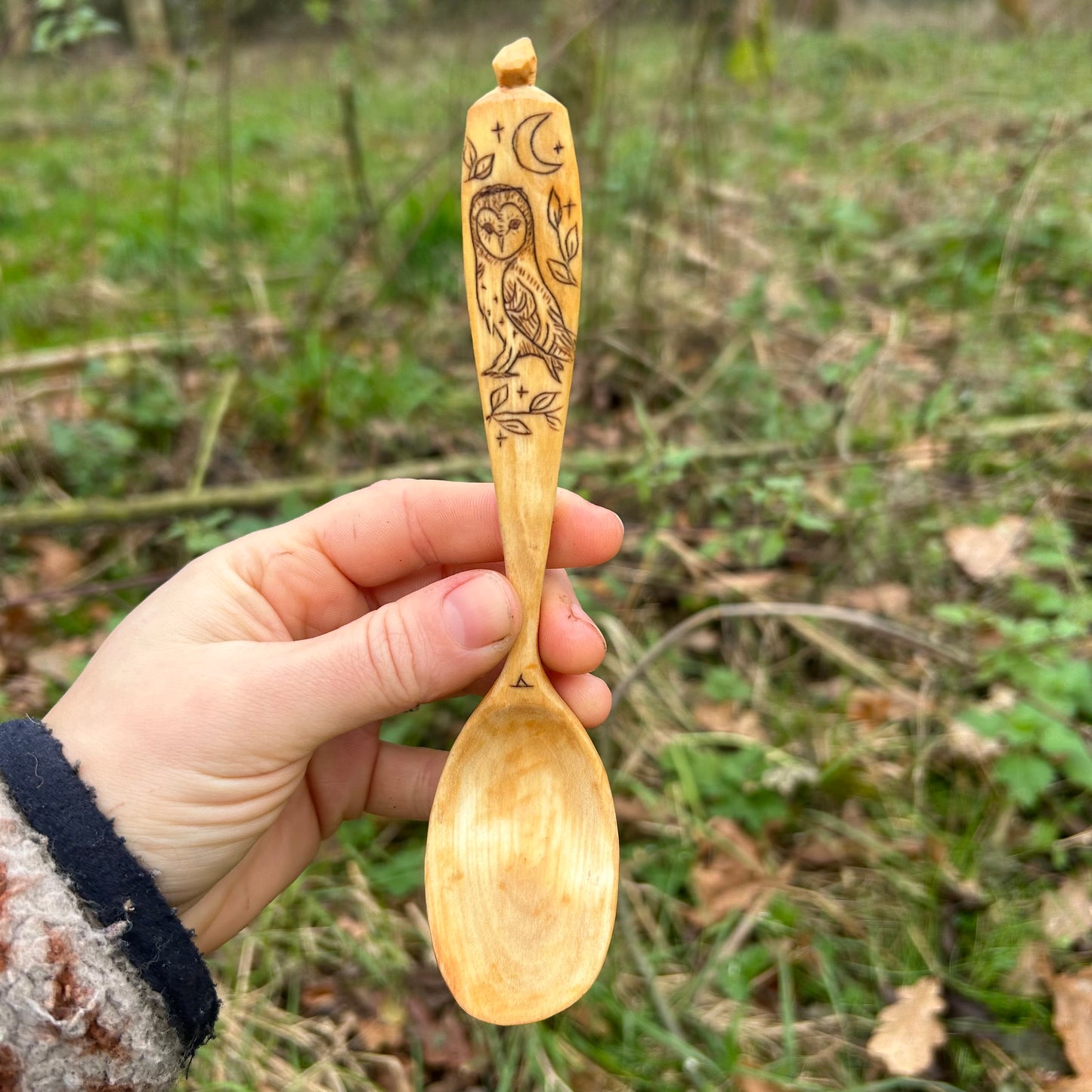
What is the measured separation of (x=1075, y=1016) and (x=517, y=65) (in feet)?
5.30

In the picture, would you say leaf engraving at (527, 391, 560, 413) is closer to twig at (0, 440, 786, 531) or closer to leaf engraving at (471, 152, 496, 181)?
leaf engraving at (471, 152, 496, 181)

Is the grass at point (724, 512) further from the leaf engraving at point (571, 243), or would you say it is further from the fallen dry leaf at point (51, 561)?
the leaf engraving at point (571, 243)

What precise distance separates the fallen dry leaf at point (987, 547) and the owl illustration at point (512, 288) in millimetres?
1177

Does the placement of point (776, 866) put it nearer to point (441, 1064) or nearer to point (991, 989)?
point (991, 989)

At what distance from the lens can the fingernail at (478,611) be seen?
1.12 meters

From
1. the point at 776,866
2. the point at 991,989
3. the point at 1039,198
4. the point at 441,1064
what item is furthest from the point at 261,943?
the point at 1039,198

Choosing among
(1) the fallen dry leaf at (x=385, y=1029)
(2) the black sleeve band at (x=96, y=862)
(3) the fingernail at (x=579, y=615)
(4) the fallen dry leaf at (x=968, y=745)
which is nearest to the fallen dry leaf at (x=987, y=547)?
(4) the fallen dry leaf at (x=968, y=745)

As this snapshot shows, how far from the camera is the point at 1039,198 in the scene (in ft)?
9.95

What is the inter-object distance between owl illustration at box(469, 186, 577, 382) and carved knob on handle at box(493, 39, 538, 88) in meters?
0.14

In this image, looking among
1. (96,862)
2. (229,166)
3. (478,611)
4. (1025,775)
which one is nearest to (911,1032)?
(1025,775)

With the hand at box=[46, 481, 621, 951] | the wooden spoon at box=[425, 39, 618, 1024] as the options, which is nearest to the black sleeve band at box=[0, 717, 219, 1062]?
the hand at box=[46, 481, 621, 951]

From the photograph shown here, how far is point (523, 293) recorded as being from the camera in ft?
4.15

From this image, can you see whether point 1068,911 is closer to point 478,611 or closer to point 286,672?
point 478,611

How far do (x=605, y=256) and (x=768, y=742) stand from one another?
167 cm
